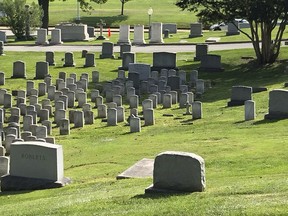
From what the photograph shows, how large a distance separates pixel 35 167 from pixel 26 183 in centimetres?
43

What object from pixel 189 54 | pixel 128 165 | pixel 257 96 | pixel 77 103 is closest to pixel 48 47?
pixel 189 54

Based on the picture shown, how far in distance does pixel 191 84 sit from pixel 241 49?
462 inches

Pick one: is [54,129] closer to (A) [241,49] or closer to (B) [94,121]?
(B) [94,121]

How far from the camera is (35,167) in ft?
60.4

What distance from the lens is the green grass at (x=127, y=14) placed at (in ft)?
239

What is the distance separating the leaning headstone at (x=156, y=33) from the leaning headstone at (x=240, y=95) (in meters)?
24.9

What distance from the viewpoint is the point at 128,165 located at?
19.8m

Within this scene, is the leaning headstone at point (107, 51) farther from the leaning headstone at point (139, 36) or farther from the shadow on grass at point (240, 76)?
the leaning headstone at point (139, 36)

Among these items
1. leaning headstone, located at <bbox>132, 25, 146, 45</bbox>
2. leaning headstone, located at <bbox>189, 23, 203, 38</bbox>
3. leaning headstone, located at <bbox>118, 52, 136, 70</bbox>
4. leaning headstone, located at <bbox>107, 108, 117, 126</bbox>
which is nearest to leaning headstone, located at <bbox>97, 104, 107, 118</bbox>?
leaning headstone, located at <bbox>107, 108, 117, 126</bbox>

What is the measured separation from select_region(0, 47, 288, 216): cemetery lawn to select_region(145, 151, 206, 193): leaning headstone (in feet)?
1.00

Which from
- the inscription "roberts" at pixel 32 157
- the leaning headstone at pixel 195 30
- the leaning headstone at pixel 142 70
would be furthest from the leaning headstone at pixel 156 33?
the inscription "roberts" at pixel 32 157

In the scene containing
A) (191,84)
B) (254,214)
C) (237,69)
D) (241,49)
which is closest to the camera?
(254,214)

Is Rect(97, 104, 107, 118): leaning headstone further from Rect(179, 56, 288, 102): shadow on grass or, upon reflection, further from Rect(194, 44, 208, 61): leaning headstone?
Rect(194, 44, 208, 61): leaning headstone

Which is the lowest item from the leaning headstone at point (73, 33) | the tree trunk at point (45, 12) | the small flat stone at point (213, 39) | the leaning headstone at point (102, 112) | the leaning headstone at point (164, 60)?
the leaning headstone at point (102, 112)
